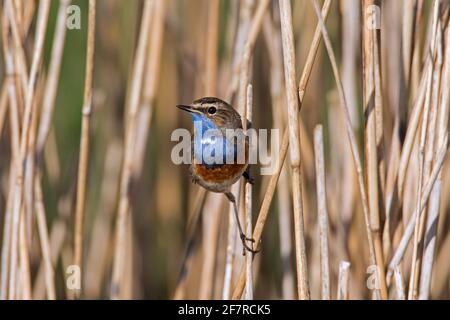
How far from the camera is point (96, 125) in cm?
399

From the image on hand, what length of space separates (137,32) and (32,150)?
76 cm

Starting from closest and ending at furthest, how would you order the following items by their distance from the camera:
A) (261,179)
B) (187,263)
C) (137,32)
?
(137,32)
(187,263)
(261,179)

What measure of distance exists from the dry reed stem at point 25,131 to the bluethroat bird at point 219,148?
62 centimetres

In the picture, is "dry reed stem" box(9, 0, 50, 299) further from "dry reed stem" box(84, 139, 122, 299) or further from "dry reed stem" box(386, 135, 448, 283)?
"dry reed stem" box(386, 135, 448, 283)

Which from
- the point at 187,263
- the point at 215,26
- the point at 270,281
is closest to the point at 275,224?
the point at 270,281

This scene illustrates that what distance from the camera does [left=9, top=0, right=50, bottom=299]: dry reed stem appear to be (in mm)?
2660

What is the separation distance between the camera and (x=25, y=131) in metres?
2.74

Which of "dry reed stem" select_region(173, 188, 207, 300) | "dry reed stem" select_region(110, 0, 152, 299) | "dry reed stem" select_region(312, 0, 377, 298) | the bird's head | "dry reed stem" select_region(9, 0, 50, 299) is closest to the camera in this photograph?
"dry reed stem" select_region(312, 0, 377, 298)

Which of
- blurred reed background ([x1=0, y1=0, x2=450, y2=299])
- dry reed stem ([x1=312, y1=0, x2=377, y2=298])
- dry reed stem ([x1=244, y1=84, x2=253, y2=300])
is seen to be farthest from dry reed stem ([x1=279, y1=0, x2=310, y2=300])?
dry reed stem ([x1=244, y1=84, x2=253, y2=300])

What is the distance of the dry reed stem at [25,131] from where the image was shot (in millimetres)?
2660

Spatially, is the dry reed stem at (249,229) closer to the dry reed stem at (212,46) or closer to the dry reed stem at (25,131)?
the dry reed stem at (212,46)

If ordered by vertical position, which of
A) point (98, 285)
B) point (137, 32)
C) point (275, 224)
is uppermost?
point (137, 32)
